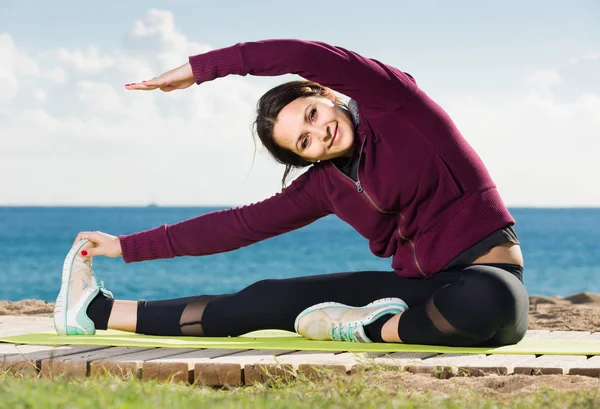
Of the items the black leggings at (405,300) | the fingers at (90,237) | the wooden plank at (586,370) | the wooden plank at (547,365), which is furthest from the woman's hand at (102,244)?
the wooden plank at (586,370)

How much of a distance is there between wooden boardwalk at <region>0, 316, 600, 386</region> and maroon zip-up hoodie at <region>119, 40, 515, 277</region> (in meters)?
0.62

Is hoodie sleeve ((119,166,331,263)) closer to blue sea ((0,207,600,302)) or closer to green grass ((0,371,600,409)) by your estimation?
green grass ((0,371,600,409))

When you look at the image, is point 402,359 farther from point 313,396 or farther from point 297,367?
point 313,396

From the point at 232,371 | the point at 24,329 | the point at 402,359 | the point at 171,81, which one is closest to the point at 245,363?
the point at 232,371

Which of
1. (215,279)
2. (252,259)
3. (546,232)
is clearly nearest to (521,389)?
(215,279)

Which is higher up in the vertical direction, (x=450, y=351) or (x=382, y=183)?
(x=382, y=183)

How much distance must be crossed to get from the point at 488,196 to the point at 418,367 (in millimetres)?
989

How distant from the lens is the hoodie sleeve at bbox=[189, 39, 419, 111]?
3512 millimetres

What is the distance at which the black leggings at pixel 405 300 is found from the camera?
364cm

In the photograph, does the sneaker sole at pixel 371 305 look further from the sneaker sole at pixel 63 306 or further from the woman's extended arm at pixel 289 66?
the sneaker sole at pixel 63 306

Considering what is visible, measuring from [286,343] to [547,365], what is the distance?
4.05ft

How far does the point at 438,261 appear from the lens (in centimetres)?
395

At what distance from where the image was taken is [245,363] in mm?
3367

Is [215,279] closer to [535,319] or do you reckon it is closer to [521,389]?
[535,319]
